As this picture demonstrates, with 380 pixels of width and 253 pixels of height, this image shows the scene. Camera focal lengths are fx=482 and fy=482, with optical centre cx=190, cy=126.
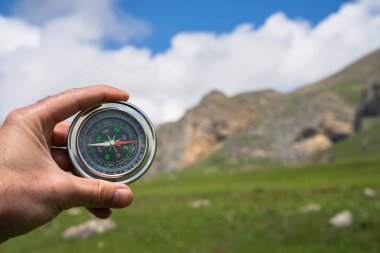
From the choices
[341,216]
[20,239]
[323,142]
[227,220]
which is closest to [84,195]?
[341,216]

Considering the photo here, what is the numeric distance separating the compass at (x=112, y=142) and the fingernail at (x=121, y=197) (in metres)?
0.32

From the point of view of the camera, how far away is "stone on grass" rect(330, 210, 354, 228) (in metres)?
20.4

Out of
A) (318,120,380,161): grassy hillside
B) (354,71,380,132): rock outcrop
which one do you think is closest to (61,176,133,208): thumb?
(318,120,380,161): grassy hillside

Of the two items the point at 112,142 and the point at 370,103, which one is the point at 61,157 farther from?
the point at 370,103

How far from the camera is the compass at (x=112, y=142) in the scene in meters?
4.18

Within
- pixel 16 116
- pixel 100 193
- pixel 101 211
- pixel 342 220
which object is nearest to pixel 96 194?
pixel 100 193

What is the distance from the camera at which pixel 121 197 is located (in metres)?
3.83

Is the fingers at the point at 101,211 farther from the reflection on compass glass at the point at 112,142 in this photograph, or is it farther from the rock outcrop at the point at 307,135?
the rock outcrop at the point at 307,135

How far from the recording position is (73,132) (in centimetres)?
423

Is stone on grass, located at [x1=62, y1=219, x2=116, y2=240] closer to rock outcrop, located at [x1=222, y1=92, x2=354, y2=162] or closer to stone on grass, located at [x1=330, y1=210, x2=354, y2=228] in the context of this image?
stone on grass, located at [x1=330, y1=210, x2=354, y2=228]

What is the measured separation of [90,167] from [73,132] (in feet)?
1.15

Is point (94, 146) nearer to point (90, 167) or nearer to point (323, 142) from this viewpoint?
point (90, 167)

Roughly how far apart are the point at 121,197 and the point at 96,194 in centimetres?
21

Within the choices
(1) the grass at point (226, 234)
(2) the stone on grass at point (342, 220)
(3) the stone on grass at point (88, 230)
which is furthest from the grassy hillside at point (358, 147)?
(2) the stone on grass at point (342, 220)
